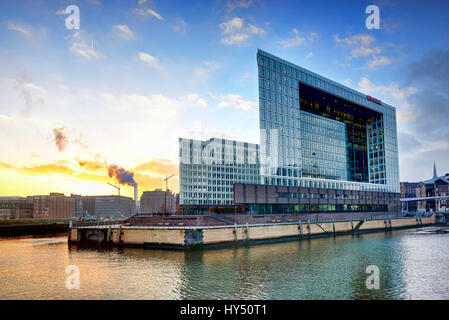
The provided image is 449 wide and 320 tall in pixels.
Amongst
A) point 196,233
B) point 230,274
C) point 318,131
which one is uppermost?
point 318,131

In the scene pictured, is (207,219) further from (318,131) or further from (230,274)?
(318,131)

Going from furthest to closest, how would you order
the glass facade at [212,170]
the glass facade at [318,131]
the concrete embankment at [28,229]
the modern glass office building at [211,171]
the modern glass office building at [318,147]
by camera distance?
the glass facade at [212,170], the modern glass office building at [211,171], the concrete embankment at [28,229], the glass facade at [318,131], the modern glass office building at [318,147]

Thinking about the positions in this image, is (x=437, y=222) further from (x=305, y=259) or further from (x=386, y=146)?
(x=305, y=259)

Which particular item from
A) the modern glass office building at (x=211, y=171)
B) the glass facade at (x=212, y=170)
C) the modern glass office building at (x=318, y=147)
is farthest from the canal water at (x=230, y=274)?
the glass facade at (x=212, y=170)

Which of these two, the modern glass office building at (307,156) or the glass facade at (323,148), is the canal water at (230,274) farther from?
the glass facade at (323,148)

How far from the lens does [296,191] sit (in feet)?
358

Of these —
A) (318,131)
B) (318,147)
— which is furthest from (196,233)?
(318,131)

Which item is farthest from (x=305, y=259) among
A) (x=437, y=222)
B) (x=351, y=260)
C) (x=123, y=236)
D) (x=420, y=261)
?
(x=437, y=222)

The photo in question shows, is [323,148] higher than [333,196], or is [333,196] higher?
[323,148]

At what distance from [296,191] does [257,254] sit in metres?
53.3

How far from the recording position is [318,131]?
444ft

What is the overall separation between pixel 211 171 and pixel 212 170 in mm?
614

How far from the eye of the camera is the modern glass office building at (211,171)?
123 m

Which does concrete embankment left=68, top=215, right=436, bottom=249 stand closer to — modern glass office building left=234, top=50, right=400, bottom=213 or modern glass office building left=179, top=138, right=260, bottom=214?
modern glass office building left=234, top=50, right=400, bottom=213
